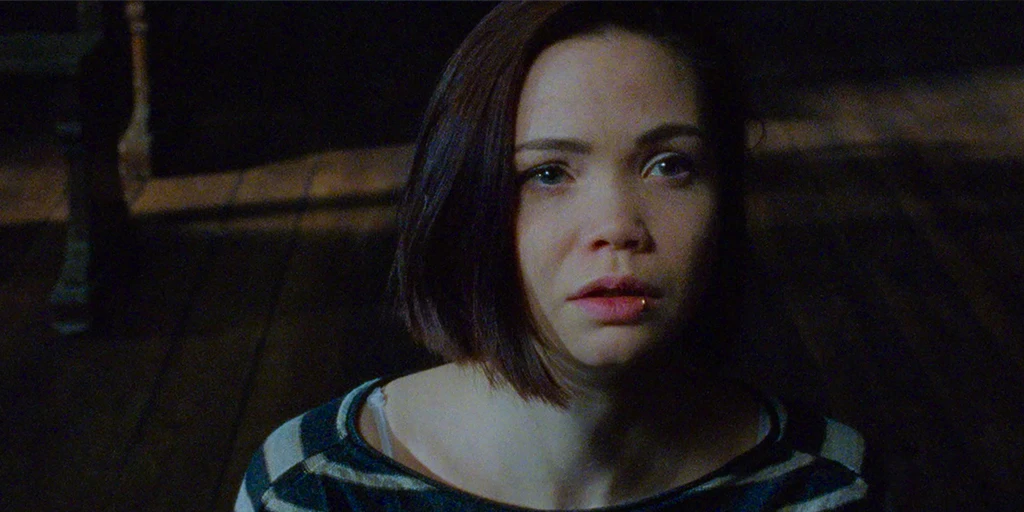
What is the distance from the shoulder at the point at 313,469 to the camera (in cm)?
98

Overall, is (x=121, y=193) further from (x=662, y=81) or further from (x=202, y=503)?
(x=662, y=81)

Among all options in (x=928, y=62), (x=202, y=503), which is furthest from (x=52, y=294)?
(x=928, y=62)

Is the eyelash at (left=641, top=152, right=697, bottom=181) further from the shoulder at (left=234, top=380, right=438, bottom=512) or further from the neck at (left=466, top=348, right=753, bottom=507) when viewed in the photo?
the shoulder at (left=234, top=380, right=438, bottom=512)

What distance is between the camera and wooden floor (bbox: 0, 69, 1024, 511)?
2.02 m

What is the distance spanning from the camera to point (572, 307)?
899 mm

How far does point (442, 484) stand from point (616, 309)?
20 cm

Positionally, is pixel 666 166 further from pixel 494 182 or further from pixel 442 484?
pixel 442 484

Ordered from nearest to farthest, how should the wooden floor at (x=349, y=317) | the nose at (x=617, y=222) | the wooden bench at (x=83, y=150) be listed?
the nose at (x=617, y=222), the wooden floor at (x=349, y=317), the wooden bench at (x=83, y=150)

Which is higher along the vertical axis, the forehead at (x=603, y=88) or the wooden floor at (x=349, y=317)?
the forehead at (x=603, y=88)

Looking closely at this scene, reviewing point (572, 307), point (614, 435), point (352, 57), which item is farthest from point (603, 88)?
point (352, 57)

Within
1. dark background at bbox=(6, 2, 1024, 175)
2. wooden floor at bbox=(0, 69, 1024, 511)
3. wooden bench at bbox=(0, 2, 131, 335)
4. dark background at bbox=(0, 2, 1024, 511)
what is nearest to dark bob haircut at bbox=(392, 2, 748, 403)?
wooden floor at bbox=(0, 69, 1024, 511)

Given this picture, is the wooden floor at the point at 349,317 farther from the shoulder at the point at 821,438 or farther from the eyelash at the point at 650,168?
the eyelash at the point at 650,168

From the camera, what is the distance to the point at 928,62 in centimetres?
443

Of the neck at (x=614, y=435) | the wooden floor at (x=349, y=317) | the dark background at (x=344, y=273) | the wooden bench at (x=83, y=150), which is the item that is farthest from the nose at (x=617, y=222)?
the wooden bench at (x=83, y=150)
